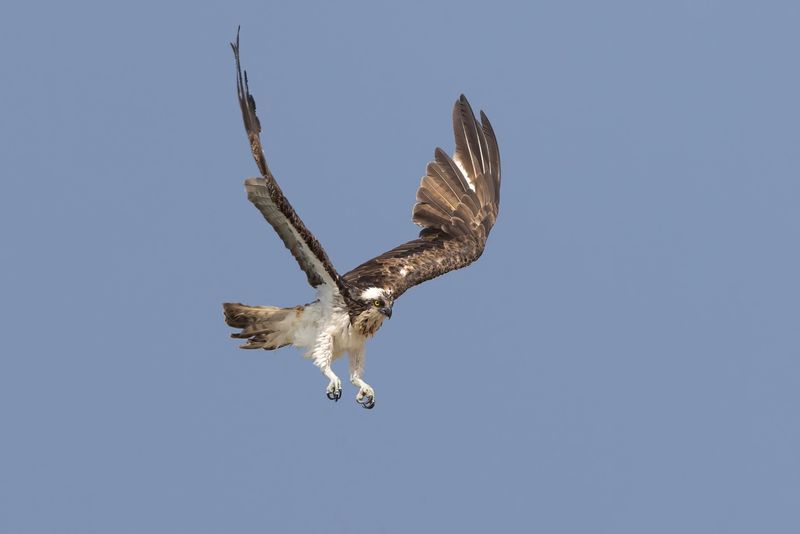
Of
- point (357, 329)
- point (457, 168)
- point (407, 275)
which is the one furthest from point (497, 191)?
point (357, 329)

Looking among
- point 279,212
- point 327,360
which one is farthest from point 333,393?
point 279,212

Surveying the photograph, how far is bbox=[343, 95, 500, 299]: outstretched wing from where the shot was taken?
97.7 ft

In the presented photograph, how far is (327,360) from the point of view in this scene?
26812 millimetres

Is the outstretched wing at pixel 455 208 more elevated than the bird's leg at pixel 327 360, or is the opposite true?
the outstretched wing at pixel 455 208

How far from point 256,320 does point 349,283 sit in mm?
1518

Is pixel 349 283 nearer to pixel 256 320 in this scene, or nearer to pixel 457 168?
pixel 256 320

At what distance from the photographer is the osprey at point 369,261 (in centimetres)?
2520

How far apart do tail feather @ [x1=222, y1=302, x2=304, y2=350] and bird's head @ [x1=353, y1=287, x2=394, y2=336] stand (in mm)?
852

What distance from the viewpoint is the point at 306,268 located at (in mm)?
26469

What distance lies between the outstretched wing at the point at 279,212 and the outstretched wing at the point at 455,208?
8.43ft

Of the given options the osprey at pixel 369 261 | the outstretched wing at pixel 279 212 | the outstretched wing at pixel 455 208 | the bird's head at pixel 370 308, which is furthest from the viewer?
the outstretched wing at pixel 455 208

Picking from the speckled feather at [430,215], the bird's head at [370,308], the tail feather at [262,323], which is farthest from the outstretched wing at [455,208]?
the tail feather at [262,323]

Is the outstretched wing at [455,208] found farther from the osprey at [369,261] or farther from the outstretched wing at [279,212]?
the outstretched wing at [279,212]

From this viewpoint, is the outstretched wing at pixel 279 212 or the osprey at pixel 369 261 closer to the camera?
the outstretched wing at pixel 279 212
